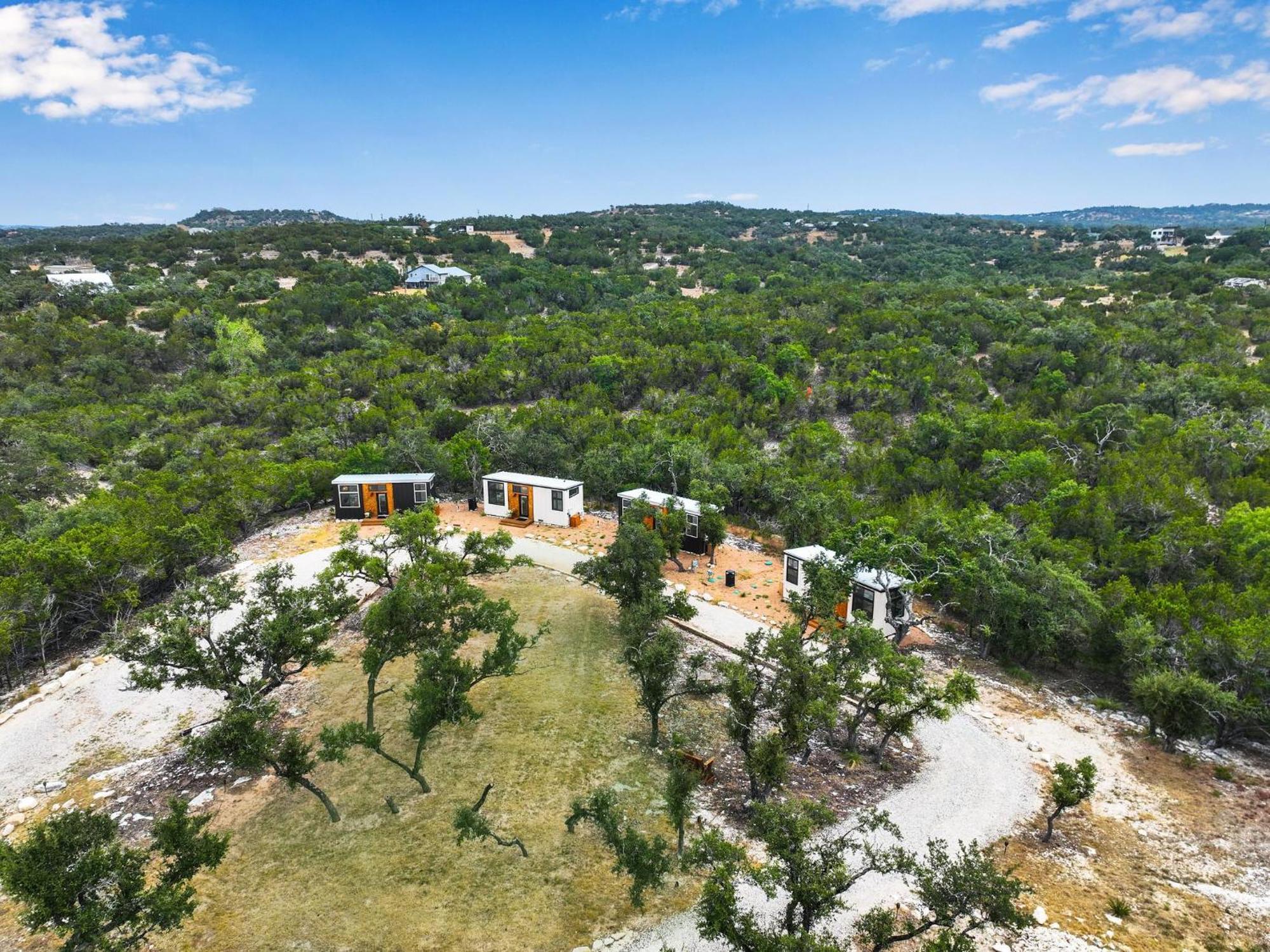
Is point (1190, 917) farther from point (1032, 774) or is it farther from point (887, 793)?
point (887, 793)

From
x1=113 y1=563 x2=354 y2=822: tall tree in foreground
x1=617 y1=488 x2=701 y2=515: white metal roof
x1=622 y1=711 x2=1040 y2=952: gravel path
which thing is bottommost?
x1=622 y1=711 x2=1040 y2=952: gravel path

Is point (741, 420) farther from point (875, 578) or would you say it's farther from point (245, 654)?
point (245, 654)

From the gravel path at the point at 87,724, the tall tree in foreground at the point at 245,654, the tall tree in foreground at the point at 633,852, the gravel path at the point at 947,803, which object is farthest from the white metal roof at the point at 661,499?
the gravel path at the point at 87,724

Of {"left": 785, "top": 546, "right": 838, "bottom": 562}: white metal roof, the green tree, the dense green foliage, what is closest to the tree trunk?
the green tree

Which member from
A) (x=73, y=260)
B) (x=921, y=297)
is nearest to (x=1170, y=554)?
(x=921, y=297)

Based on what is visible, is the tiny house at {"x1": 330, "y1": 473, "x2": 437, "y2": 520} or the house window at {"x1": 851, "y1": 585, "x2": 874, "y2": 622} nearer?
the house window at {"x1": 851, "y1": 585, "x2": 874, "y2": 622}

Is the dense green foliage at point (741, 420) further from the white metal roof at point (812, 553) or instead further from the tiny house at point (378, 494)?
the tiny house at point (378, 494)

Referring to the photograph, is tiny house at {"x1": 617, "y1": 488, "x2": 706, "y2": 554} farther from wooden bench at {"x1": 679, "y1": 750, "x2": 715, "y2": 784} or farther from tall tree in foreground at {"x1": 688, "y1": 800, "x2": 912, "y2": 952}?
tall tree in foreground at {"x1": 688, "y1": 800, "x2": 912, "y2": 952}
